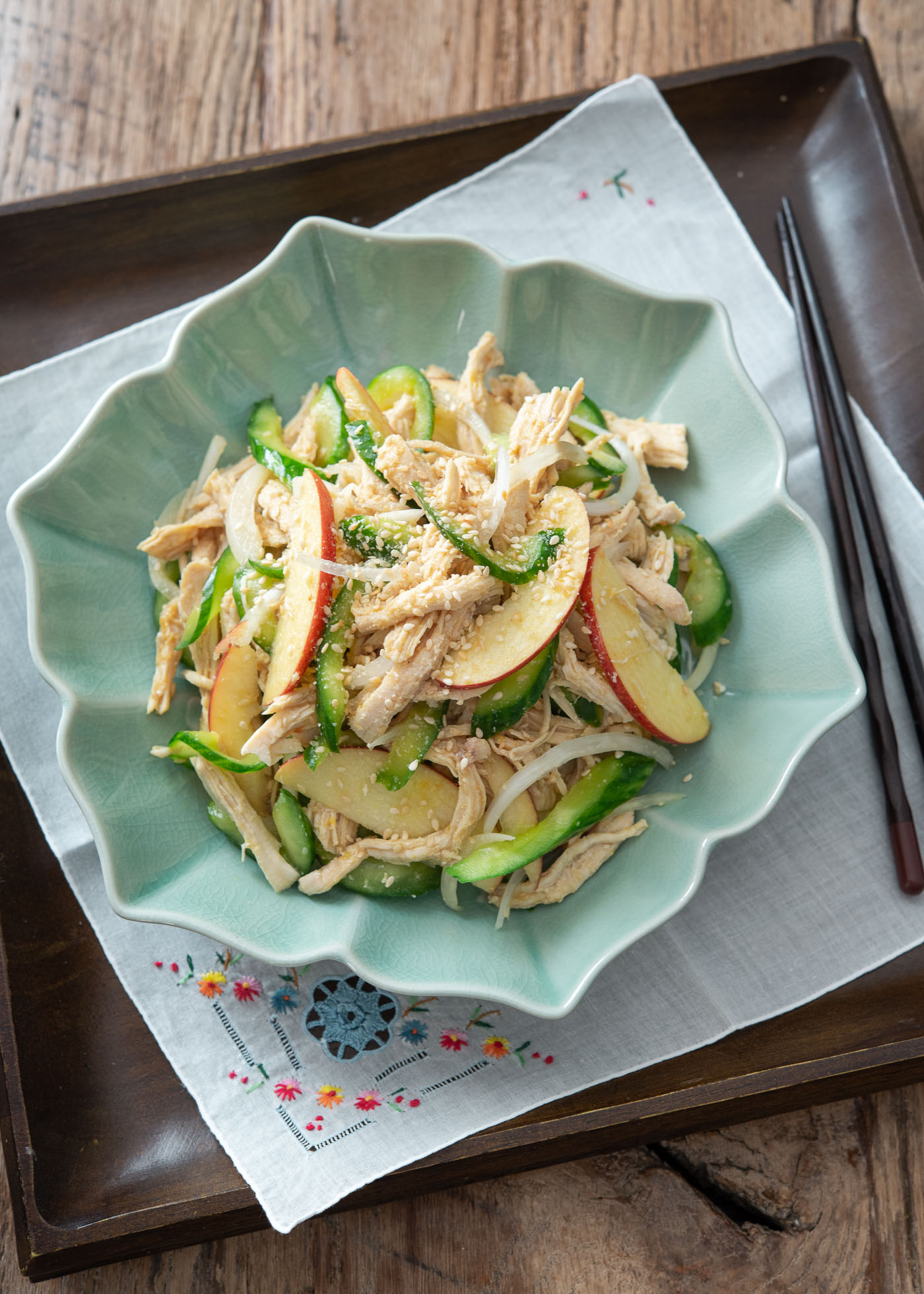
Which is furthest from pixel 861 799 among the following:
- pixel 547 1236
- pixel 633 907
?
pixel 547 1236

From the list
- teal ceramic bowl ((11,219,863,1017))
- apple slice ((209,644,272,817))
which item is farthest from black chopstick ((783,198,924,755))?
apple slice ((209,644,272,817))

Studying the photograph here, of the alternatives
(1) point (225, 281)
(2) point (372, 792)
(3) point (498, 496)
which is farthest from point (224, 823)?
(1) point (225, 281)

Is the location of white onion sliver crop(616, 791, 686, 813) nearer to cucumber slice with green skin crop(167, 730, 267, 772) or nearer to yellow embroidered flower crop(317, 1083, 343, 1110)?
cucumber slice with green skin crop(167, 730, 267, 772)

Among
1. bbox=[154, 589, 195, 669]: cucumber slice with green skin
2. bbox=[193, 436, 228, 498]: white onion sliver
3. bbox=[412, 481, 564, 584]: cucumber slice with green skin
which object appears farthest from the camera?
bbox=[193, 436, 228, 498]: white onion sliver

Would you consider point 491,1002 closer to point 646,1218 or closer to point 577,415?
point 646,1218

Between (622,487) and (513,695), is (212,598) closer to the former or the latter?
(513,695)

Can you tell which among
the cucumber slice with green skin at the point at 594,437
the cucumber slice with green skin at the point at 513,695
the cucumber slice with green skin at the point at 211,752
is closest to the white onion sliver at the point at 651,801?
the cucumber slice with green skin at the point at 513,695

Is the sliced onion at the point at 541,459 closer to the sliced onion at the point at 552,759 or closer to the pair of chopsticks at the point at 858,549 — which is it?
the sliced onion at the point at 552,759
